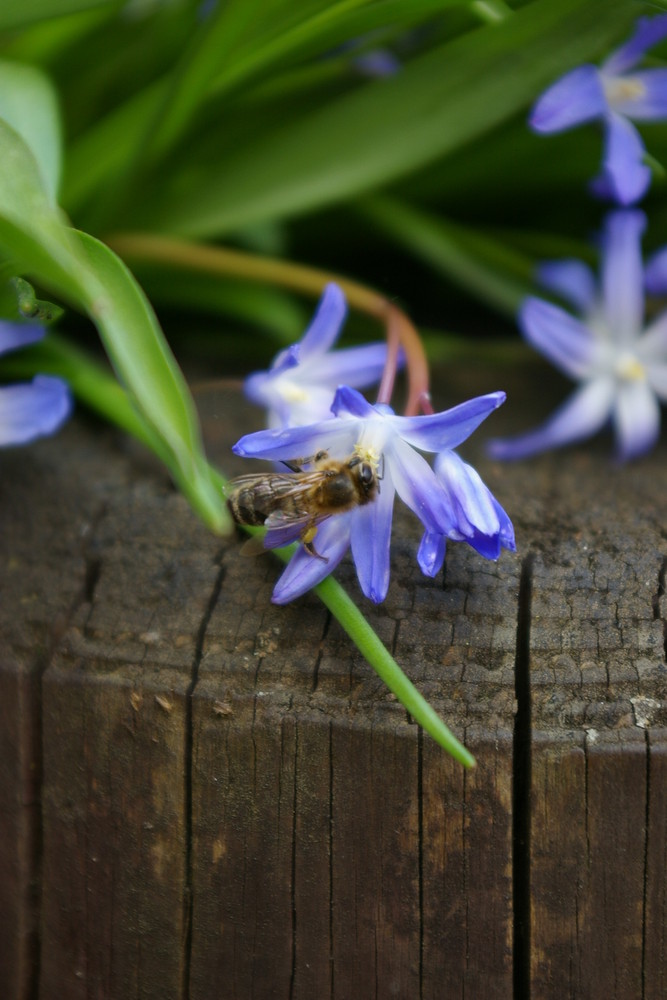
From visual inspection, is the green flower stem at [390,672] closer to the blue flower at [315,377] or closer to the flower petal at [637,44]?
the blue flower at [315,377]

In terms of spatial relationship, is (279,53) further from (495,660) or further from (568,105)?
(495,660)

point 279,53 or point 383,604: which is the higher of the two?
point 279,53

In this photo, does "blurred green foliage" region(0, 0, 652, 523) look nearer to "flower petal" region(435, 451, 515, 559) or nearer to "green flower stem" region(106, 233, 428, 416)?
"green flower stem" region(106, 233, 428, 416)

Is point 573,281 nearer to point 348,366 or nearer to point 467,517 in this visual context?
point 348,366

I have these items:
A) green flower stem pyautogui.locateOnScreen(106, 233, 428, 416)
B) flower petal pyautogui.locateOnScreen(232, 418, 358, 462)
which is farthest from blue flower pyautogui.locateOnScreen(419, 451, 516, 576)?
green flower stem pyautogui.locateOnScreen(106, 233, 428, 416)

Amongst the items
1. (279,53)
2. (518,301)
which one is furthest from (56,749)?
(518,301)

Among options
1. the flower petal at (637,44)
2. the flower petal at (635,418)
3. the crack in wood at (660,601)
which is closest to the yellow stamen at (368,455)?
the crack in wood at (660,601)

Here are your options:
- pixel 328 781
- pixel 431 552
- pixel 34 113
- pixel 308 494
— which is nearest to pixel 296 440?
pixel 308 494
